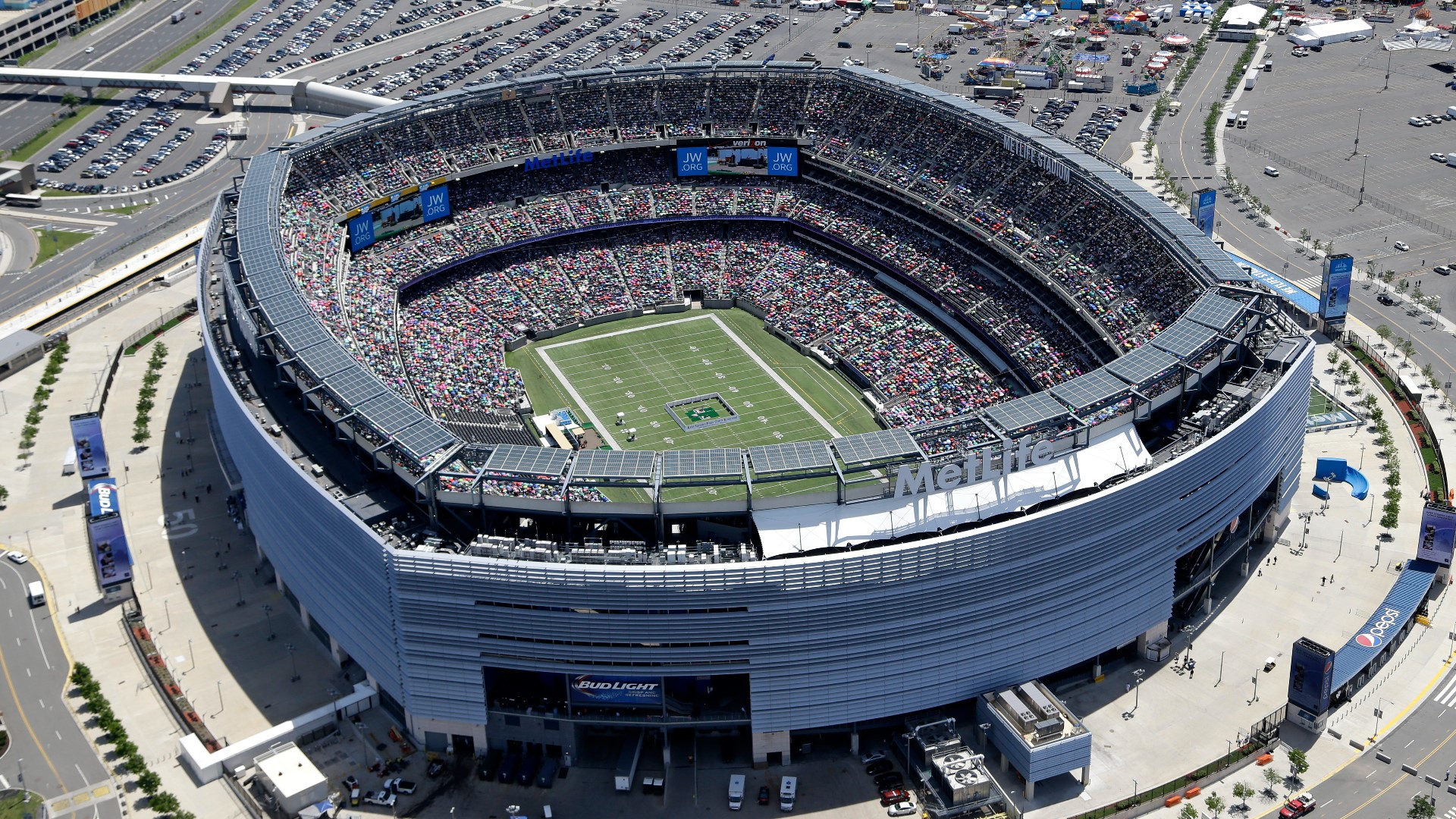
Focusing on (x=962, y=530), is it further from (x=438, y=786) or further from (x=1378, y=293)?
(x=1378, y=293)

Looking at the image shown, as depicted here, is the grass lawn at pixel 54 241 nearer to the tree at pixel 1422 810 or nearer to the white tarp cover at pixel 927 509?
the white tarp cover at pixel 927 509

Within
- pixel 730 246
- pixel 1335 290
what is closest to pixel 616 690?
pixel 730 246

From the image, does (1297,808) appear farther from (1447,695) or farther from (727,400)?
(727,400)

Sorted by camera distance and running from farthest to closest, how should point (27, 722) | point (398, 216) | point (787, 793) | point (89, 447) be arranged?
point (398, 216) → point (89, 447) → point (27, 722) → point (787, 793)

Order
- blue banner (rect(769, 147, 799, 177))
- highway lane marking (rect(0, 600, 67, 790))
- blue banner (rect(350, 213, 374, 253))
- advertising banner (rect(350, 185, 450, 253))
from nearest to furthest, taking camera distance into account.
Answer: highway lane marking (rect(0, 600, 67, 790)) < blue banner (rect(350, 213, 374, 253)) < advertising banner (rect(350, 185, 450, 253)) < blue banner (rect(769, 147, 799, 177))

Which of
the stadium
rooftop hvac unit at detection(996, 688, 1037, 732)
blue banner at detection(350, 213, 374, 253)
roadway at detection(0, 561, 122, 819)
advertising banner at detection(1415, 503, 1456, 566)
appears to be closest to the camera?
the stadium

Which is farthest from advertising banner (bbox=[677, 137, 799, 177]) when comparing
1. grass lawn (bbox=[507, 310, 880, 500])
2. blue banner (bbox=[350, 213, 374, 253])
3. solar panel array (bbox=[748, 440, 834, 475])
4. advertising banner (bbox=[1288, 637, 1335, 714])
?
advertising banner (bbox=[1288, 637, 1335, 714])

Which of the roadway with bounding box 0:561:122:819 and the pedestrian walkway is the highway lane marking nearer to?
the roadway with bounding box 0:561:122:819
